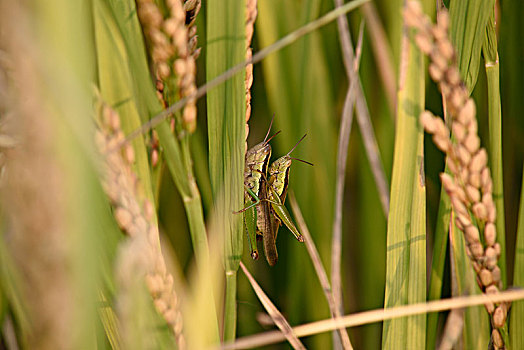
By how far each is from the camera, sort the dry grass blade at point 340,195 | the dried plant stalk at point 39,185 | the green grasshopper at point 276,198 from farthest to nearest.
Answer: the green grasshopper at point 276,198, the dry grass blade at point 340,195, the dried plant stalk at point 39,185

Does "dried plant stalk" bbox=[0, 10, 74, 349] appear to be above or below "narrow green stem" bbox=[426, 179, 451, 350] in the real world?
above

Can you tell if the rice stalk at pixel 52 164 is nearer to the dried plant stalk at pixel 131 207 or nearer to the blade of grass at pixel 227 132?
the dried plant stalk at pixel 131 207

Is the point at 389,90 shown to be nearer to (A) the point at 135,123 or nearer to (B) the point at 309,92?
(B) the point at 309,92

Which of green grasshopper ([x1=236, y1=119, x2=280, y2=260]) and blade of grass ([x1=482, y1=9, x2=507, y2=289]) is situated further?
green grasshopper ([x1=236, y1=119, x2=280, y2=260])

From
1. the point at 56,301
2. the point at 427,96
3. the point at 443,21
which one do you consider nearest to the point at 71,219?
the point at 56,301

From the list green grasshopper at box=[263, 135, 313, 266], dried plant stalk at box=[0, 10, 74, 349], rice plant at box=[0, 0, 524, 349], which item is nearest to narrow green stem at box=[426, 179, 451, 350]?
rice plant at box=[0, 0, 524, 349]

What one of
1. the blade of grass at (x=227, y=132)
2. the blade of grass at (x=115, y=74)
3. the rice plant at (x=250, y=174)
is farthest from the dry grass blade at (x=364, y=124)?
the blade of grass at (x=115, y=74)

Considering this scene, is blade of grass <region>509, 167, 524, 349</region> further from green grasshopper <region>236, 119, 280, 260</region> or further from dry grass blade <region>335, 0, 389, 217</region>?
green grasshopper <region>236, 119, 280, 260</region>
